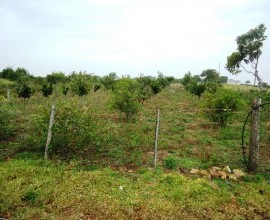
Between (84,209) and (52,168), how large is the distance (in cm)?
204

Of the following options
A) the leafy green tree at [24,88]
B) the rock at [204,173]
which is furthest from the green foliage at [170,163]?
the leafy green tree at [24,88]

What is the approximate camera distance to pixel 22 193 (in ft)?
16.7

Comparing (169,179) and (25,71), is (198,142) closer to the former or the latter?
(169,179)

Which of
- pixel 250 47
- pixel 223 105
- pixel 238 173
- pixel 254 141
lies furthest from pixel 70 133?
pixel 250 47

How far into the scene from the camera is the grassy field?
480 cm

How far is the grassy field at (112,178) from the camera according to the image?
15.8 ft

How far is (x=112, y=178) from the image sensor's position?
6.04m

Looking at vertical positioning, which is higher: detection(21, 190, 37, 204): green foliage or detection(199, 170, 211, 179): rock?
detection(199, 170, 211, 179): rock

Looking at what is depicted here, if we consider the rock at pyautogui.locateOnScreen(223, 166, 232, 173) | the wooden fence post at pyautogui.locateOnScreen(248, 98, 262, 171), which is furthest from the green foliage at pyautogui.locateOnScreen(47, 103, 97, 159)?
the wooden fence post at pyautogui.locateOnScreen(248, 98, 262, 171)

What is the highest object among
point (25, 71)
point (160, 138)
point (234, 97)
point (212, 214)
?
point (25, 71)

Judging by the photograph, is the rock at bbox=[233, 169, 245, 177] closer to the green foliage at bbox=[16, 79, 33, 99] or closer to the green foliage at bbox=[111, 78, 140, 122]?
the green foliage at bbox=[111, 78, 140, 122]

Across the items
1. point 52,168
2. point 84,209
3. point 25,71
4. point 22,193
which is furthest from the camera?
point 25,71

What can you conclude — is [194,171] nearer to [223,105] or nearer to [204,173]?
[204,173]

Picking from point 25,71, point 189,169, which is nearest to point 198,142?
point 189,169
